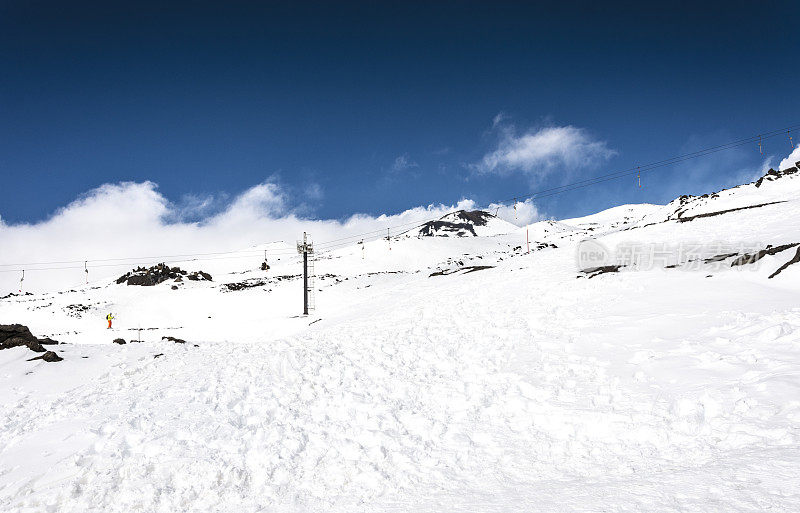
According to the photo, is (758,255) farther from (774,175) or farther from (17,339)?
(774,175)

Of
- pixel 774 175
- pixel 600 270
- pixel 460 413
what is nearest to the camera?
pixel 460 413

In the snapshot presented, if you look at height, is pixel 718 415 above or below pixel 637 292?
below

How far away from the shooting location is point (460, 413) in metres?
7.94

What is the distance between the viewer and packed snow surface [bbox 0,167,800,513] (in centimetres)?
513

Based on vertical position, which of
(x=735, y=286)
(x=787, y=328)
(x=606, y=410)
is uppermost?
(x=735, y=286)

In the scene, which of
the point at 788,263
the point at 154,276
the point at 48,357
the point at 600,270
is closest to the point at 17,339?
the point at 48,357

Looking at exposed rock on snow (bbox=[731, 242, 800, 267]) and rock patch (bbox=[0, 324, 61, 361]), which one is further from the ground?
exposed rock on snow (bbox=[731, 242, 800, 267])

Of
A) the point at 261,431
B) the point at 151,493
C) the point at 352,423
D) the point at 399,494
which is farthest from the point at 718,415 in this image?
the point at 151,493

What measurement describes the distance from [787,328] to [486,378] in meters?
6.77

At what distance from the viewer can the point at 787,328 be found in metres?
8.62

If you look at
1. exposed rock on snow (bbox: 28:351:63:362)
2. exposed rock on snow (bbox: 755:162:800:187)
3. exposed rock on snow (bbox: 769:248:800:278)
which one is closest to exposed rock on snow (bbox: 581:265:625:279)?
exposed rock on snow (bbox: 769:248:800:278)

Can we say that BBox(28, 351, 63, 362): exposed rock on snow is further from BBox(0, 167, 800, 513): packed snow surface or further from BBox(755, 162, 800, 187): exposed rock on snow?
BBox(755, 162, 800, 187): exposed rock on snow

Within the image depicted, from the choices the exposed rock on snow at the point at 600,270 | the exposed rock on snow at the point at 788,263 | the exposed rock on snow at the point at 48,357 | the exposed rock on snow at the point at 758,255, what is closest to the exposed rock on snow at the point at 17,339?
the exposed rock on snow at the point at 48,357

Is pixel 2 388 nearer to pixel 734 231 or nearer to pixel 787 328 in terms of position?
pixel 787 328
